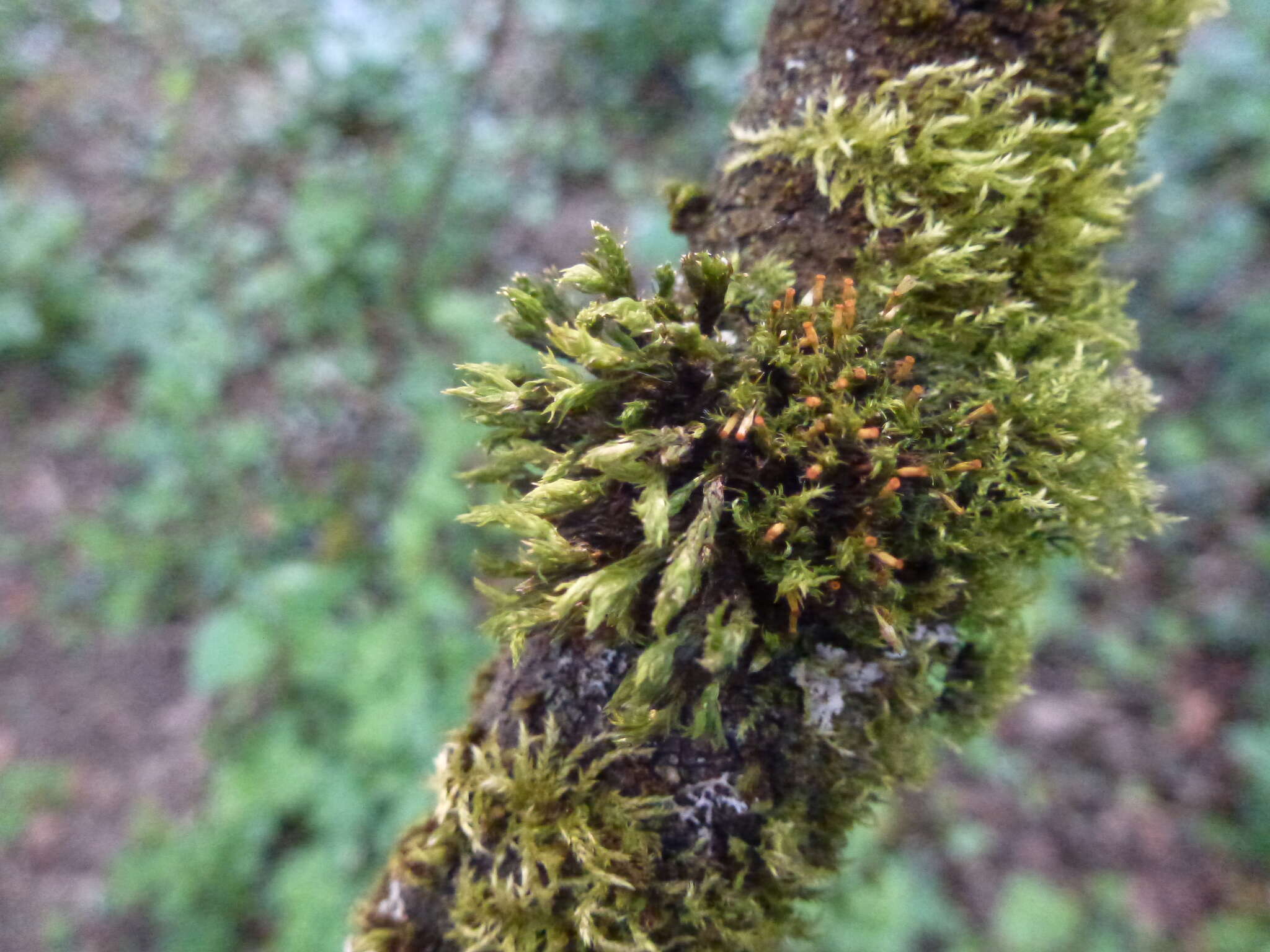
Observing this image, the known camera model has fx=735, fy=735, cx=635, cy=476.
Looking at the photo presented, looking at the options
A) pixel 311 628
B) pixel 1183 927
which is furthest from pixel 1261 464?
pixel 311 628

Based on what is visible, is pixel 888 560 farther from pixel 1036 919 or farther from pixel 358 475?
pixel 358 475

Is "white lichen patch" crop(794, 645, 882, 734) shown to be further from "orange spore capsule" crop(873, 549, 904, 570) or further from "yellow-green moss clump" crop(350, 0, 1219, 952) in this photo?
"orange spore capsule" crop(873, 549, 904, 570)

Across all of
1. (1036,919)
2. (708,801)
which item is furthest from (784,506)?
(1036,919)

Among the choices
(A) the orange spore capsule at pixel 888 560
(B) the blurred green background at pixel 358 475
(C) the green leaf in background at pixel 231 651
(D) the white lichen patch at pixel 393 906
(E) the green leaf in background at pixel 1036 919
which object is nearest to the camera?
(A) the orange spore capsule at pixel 888 560

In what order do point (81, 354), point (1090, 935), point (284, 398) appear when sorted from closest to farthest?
1. point (1090, 935)
2. point (284, 398)
3. point (81, 354)

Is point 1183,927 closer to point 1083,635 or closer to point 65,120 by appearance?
point 1083,635

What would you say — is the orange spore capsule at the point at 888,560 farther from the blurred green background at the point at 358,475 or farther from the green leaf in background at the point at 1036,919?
the green leaf in background at the point at 1036,919

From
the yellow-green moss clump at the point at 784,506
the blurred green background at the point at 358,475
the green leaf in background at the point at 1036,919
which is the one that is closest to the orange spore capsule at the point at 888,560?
the yellow-green moss clump at the point at 784,506

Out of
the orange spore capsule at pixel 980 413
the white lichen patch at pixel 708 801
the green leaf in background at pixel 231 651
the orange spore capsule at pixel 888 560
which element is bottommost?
the white lichen patch at pixel 708 801
